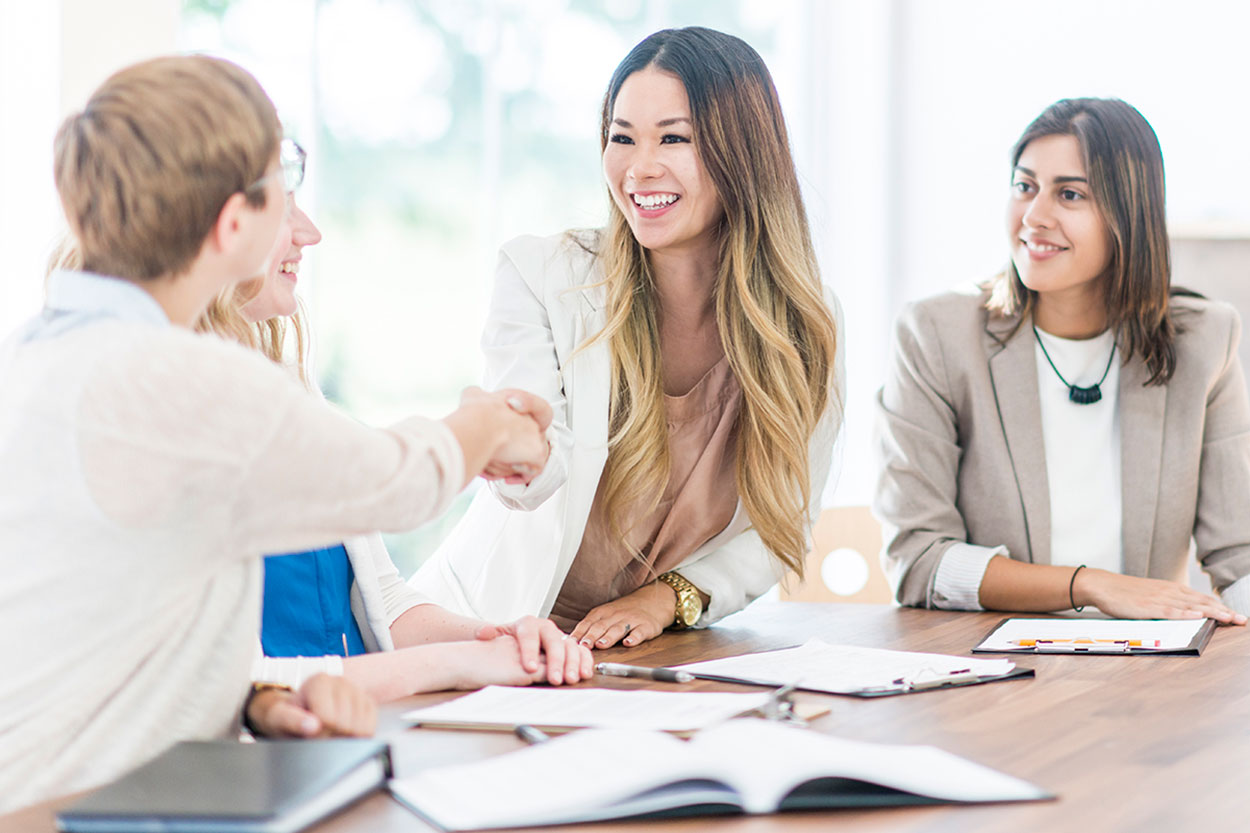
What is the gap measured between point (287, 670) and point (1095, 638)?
3.57 ft

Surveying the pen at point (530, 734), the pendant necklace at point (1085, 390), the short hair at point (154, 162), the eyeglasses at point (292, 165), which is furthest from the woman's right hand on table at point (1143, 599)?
the short hair at point (154, 162)

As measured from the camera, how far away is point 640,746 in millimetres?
978

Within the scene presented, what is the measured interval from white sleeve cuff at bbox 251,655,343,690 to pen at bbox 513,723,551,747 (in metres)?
0.21

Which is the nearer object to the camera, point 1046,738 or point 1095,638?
point 1046,738

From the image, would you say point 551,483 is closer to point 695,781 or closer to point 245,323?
point 245,323

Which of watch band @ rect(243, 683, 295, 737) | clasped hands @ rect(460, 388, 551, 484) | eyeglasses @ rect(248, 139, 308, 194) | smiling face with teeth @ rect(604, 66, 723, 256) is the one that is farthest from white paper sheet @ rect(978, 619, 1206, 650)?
eyeglasses @ rect(248, 139, 308, 194)

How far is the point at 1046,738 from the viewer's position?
45.8 inches

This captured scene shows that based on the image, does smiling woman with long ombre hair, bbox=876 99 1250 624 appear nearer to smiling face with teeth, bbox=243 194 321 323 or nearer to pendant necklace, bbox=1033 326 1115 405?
pendant necklace, bbox=1033 326 1115 405

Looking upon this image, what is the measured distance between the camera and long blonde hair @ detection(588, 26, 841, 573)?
6.49 ft

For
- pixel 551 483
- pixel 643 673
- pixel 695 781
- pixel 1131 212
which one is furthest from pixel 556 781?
pixel 1131 212

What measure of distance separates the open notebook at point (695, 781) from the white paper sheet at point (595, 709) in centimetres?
15

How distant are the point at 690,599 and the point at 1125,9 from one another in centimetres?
314

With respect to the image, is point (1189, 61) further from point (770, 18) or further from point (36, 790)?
point (36, 790)

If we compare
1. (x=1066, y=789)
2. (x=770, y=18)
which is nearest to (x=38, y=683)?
(x=1066, y=789)
